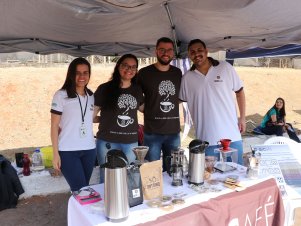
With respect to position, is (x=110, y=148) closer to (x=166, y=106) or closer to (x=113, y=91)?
(x=113, y=91)

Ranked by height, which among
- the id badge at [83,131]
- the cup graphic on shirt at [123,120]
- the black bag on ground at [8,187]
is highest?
the cup graphic on shirt at [123,120]

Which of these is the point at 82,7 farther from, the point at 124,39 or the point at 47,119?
the point at 47,119

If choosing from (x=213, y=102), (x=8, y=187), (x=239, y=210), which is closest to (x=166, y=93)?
(x=213, y=102)

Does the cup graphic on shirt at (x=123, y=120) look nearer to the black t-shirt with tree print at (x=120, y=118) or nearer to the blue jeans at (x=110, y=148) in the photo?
the black t-shirt with tree print at (x=120, y=118)

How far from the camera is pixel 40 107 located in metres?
12.5

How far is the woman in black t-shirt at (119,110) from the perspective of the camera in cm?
258

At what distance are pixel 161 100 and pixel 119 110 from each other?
1.57 ft

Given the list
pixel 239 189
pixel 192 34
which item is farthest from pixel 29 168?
pixel 239 189

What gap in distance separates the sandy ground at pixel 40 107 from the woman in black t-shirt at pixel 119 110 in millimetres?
1328

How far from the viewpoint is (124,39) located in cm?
419

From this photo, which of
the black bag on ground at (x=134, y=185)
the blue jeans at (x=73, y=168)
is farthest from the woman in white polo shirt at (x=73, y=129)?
the black bag on ground at (x=134, y=185)

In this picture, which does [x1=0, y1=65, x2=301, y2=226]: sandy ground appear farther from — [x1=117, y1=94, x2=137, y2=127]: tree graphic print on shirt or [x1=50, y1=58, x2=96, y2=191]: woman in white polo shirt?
[x1=117, y1=94, x2=137, y2=127]: tree graphic print on shirt

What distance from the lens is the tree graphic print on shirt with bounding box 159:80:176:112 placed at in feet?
9.36

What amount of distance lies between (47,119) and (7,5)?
31.2 feet
